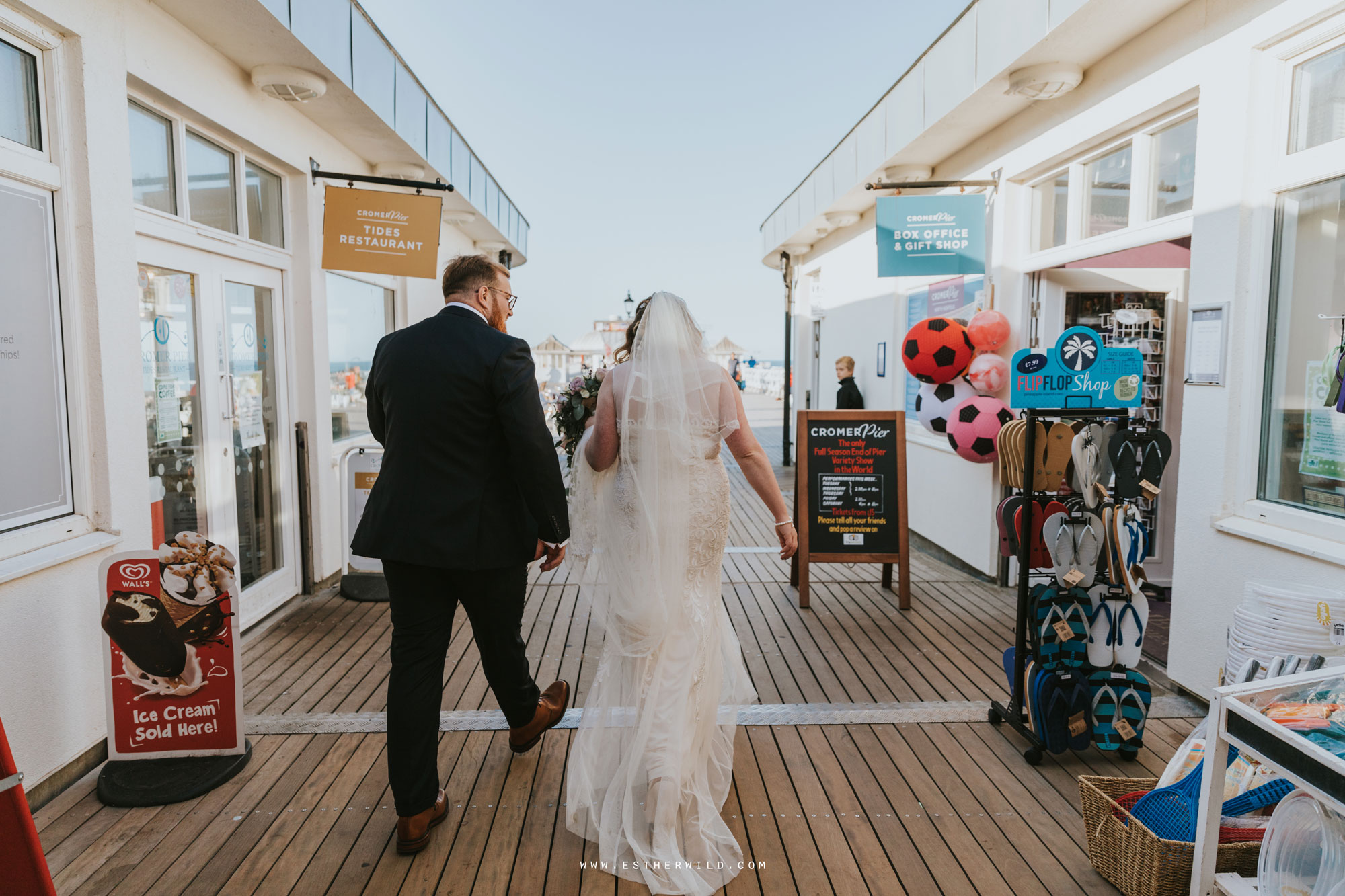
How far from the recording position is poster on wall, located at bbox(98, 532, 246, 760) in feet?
8.64

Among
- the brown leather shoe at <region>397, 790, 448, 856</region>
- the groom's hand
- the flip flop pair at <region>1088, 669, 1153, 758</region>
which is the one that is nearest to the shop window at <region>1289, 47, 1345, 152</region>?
the flip flop pair at <region>1088, 669, 1153, 758</region>

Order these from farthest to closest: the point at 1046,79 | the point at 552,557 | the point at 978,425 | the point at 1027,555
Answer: the point at 978,425, the point at 1046,79, the point at 1027,555, the point at 552,557

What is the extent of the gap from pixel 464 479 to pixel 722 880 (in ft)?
4.41

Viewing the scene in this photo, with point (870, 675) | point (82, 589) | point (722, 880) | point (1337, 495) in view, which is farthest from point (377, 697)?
point (1337, 495)

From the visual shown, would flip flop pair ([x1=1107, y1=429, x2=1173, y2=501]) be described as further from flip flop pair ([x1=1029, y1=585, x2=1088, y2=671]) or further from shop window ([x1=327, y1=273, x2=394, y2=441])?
shop window ([x1=327, y1=273, x2=394, y2=441])

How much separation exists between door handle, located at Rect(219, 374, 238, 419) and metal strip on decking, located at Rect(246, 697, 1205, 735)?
1674 millimetres

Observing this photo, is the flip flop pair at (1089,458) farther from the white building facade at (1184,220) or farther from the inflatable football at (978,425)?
the inflatable football at (978,425)

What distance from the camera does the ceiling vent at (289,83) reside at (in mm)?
3951

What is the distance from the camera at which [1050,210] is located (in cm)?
484

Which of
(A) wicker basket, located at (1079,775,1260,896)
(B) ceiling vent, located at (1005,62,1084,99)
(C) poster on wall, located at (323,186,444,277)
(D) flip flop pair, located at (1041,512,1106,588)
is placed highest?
(B) ceiling vent, located at (1005,62,1084,99)

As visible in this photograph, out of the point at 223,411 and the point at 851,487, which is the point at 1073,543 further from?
the point at 223,411

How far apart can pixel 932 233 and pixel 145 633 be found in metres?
4.68

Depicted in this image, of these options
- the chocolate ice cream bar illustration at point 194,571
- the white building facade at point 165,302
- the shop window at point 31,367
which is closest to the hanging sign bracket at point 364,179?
the white building facade at point 165,302

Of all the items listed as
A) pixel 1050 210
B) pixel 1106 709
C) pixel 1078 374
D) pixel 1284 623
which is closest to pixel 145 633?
pixel 1106 709
